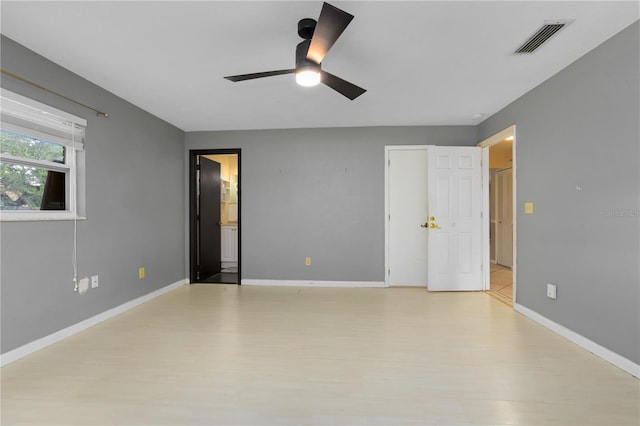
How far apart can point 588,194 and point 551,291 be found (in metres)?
1.01

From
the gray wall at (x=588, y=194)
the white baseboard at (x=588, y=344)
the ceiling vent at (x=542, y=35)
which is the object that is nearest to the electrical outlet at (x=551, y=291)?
the gray wall at (x=588, y=194)

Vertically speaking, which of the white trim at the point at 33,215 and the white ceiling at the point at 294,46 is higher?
the white ceiling at the point at 294,46

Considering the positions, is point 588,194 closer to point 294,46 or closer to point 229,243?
point 294,46

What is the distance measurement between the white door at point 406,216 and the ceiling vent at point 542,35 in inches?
84.4

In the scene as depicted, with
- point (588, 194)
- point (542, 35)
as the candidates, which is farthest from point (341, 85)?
point (588, 194)

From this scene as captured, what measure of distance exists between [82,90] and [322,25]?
2656 millimetres

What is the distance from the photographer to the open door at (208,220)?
4.86 meters

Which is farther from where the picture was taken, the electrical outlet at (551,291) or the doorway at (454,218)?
the doorway at (454,218)

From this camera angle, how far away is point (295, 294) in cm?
409

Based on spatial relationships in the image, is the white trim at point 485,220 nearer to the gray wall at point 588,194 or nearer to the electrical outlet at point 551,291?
the gray wall at point 588,194

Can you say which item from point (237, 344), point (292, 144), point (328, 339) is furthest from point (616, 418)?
point (292, 144)

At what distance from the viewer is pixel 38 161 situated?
98.6 inches

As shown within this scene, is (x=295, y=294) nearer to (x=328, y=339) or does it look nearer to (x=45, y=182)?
(x=328, y=339)

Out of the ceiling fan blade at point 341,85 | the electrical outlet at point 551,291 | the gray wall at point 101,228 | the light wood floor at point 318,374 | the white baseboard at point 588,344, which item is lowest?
the light wood floor at point 318,374
